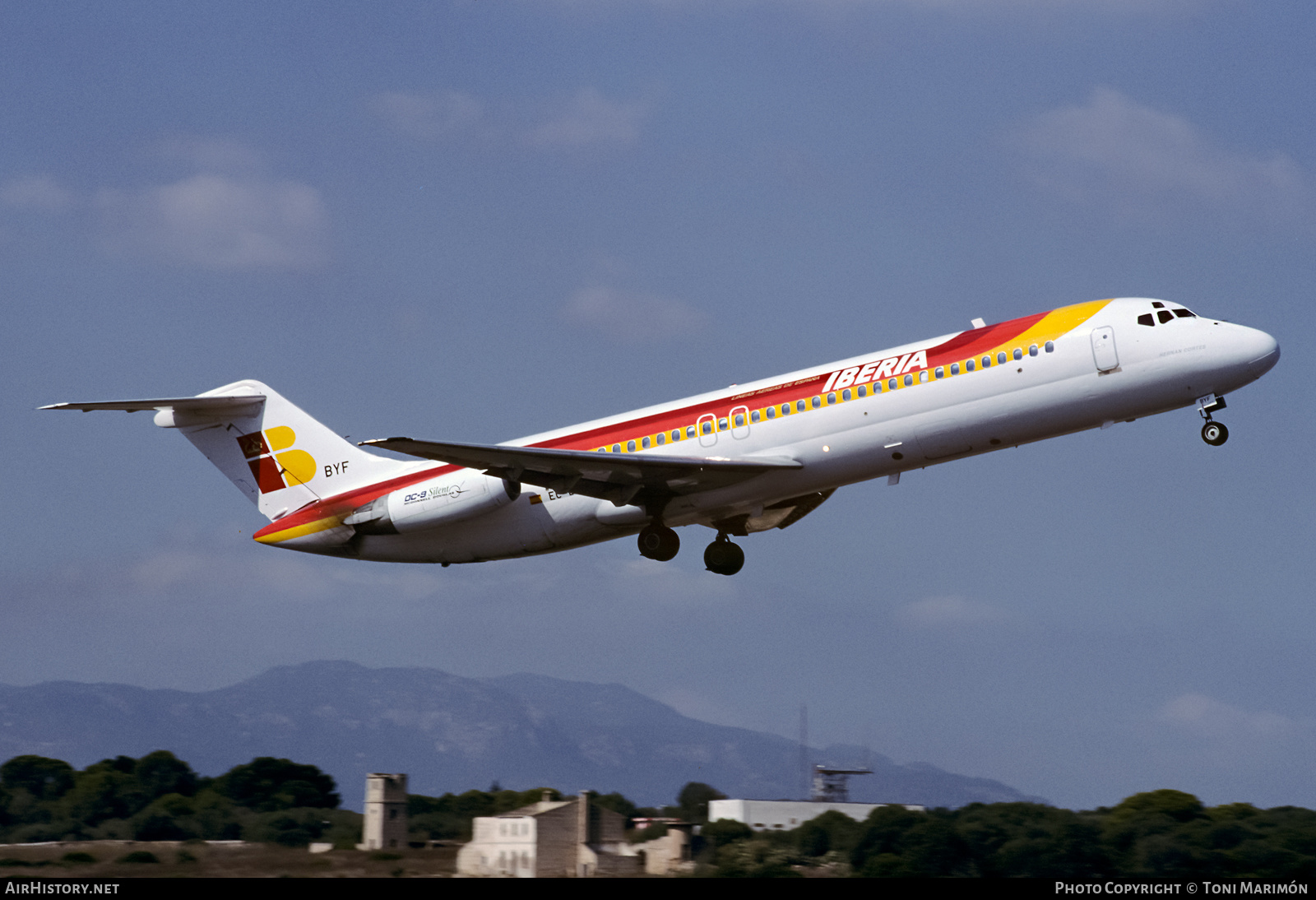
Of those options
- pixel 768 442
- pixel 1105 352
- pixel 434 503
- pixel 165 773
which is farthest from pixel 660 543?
pixel 165 773

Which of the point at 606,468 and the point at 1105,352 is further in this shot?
the point at 606,468

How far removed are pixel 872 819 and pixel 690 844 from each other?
961 cm

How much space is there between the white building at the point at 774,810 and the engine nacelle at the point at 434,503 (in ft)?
83.1

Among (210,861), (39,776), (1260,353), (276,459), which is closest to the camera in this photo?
(1260,353)

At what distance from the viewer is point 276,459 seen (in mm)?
29734

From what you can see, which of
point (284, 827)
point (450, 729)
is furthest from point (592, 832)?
point (450, 729)

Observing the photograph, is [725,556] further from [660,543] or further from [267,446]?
[267,446]

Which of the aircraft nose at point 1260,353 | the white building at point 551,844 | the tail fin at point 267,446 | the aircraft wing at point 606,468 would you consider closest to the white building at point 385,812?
the white building at point 551,844

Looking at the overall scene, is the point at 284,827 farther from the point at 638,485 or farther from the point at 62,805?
the point at 62,805

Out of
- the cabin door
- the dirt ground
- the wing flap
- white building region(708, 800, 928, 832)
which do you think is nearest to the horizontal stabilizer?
the wing flap

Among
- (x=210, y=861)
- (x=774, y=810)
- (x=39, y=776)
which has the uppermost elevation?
(x=39, y=776)

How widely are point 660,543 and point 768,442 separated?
317cm

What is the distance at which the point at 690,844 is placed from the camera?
36.1m

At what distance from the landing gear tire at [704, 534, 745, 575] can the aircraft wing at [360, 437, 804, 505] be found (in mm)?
3753
